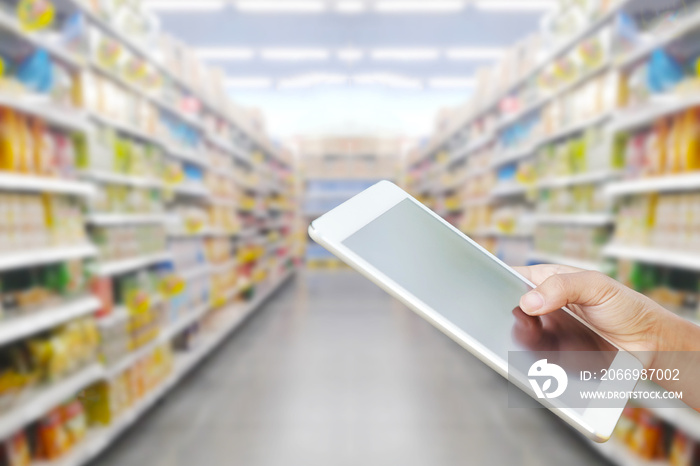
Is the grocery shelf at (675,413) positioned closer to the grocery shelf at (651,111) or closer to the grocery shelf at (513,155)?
the grocery shelf at (651,111)

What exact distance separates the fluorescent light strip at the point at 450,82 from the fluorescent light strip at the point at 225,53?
417 cm

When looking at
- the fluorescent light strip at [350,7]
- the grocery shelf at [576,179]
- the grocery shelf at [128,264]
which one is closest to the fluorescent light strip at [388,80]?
the fluorescent light strip at [350,7]

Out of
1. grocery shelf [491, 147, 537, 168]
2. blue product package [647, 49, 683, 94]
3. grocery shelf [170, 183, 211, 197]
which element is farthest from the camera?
grocery shelf [491, 147, 537, 168]

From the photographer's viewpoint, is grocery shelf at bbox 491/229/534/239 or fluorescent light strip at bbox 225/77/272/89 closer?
grocery shelf at bbox 491/229/534/239

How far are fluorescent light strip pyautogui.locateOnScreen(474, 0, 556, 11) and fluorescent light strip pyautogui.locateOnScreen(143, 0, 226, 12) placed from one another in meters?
3.85

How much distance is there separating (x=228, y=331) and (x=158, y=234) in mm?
1515

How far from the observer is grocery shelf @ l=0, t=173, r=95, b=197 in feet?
4.62

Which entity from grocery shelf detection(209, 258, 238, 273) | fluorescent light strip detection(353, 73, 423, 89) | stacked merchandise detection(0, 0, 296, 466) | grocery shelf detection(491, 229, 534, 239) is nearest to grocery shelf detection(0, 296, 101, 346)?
stacked merchandise detection(0, 0, 296, 466)

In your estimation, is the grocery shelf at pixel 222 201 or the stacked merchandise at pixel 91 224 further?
the grocery shelf at pixel 222 201

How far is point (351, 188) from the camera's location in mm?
7793

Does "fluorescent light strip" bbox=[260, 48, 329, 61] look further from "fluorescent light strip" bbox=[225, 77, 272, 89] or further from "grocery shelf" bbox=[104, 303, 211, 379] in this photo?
"grocery shelf" bbox=[104, 303, 211, 379]

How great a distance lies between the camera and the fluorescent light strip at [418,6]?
594 cm

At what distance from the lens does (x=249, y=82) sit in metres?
9.62

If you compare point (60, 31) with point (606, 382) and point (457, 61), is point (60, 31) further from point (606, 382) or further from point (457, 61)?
point (457, 61)
